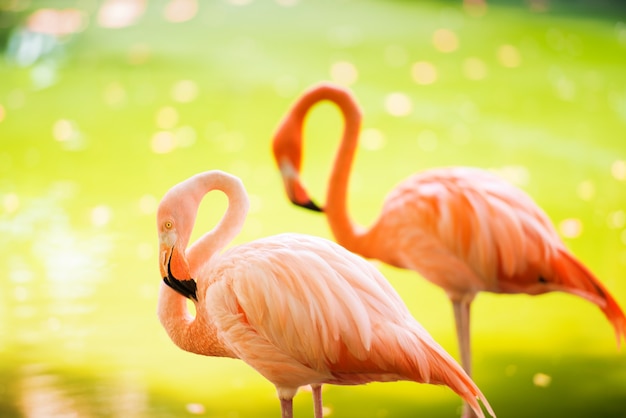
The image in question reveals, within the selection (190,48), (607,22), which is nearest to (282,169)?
(190,48)

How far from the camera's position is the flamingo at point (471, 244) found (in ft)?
9.52

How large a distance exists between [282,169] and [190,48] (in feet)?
15.9

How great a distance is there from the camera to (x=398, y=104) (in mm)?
6949

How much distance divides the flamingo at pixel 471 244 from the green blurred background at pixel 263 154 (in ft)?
1.50

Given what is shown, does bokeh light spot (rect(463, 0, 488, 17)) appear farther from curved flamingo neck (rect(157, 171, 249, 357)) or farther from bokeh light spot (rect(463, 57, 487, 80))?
curved flamingo neck (rect(157, 171, 249, 357))

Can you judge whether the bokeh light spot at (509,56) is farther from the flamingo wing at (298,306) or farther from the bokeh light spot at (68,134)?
the flamingo wing at (298,306)

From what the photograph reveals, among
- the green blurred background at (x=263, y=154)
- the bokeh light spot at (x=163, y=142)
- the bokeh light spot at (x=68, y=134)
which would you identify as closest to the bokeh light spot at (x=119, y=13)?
the green blurred background at (x=263, y=154)

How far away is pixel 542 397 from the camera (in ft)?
10.6

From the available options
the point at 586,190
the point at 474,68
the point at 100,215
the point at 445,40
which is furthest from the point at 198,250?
the point at 445,40


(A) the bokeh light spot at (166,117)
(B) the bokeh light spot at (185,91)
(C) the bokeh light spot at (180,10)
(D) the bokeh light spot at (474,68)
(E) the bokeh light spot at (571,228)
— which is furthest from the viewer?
(C) the bokeh light spot at (180,10)

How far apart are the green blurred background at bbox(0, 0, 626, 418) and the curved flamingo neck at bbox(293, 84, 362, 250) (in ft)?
2.03

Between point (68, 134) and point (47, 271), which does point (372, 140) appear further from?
point (47, 271)

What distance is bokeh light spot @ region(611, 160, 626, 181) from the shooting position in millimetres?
5715

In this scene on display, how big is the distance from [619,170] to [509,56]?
7.45 ft
